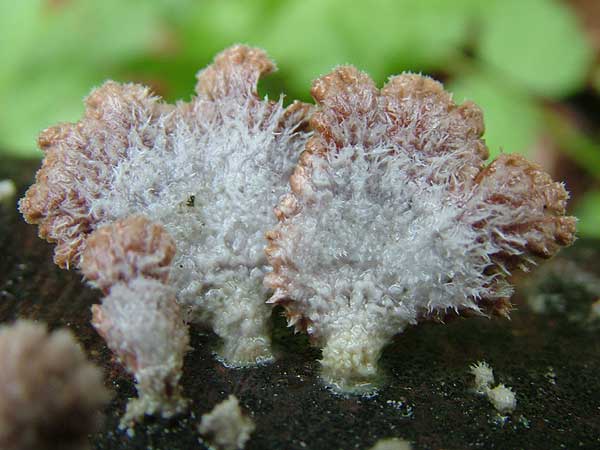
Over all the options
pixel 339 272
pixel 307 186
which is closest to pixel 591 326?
pixel 339 272

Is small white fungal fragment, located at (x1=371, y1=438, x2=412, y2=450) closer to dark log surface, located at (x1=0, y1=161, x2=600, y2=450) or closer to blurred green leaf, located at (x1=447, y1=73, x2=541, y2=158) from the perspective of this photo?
dark log surface, located at (x1=0, y1=161, x2=600, y2=450)

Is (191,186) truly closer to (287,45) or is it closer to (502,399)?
(502,399)

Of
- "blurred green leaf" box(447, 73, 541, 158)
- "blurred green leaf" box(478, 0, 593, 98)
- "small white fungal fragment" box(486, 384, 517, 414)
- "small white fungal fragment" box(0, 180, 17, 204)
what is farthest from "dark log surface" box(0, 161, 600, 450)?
"blurred green leaf" box(478, 0, 593, 98)

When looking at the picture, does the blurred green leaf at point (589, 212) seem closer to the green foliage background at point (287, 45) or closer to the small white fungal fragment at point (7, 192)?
the green foliage background at point (287, 45)

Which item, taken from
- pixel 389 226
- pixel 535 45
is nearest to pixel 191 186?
pixel 389 226

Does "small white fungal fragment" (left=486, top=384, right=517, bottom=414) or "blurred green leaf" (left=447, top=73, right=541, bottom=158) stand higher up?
"blurred green leaf" (left=447, top=73, right=541, bottom=158)

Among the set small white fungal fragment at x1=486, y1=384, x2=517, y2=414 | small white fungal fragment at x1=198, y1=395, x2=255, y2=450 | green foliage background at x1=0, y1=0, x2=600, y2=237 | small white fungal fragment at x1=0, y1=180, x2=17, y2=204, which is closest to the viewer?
small white fungal fragment at x1=198, y1=395, x2=255, y2=450

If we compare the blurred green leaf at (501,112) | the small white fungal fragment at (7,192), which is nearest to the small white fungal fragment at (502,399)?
the small white fungal fragment at (7,192)
